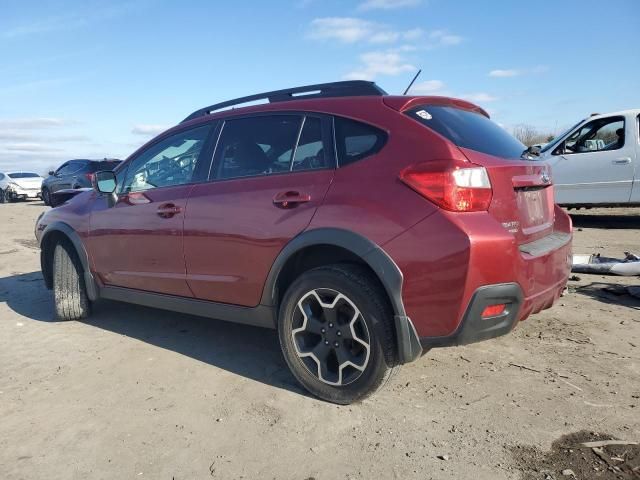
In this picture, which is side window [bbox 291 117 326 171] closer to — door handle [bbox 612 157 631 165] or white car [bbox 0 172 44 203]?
door handle [bbox 612 157 631 165]

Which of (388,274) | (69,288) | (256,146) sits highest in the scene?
(256,146)

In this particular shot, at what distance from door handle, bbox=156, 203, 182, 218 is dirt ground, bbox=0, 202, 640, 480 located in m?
1.07

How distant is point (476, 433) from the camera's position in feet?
9.11

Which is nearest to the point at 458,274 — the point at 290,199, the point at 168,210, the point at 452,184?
the point at 452,184

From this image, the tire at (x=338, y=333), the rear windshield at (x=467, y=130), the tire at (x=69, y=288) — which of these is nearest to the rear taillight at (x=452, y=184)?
the rear windshield at (x=467, y=130)

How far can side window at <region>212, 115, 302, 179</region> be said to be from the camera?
3.47 meters

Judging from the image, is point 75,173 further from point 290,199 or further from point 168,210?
point 290,199

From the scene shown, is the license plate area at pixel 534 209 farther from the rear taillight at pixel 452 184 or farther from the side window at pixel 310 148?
the side window at pixel 310 148

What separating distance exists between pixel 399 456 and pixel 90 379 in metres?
2.25

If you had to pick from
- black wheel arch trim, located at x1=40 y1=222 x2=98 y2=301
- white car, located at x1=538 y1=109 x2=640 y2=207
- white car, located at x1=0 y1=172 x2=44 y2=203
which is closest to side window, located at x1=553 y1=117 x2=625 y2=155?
white car, located at x1=538 y1=109 x2=640 y2=207

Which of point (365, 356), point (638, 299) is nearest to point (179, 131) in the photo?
point (365, 356)

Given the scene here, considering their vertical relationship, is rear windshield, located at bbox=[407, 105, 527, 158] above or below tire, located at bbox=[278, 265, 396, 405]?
above

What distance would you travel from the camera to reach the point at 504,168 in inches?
116

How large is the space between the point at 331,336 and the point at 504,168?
1.37 m
